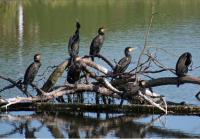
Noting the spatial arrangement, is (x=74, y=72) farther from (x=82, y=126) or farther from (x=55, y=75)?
(x=82, y=126)

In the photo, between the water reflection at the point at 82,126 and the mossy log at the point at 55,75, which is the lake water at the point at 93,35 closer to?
the water reflection at the point at 82,126

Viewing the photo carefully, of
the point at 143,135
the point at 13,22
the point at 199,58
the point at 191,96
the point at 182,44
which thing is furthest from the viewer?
the point at 13,22

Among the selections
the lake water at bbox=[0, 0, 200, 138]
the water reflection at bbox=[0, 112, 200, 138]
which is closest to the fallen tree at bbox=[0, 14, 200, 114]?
the water reflection at bbox=[0, 112, 200, 138]

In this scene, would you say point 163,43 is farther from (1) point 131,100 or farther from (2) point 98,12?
(2) point 98,12

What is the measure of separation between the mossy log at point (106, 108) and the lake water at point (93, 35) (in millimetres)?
157

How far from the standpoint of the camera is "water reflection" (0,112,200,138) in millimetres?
14766

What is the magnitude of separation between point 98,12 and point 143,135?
36882 mm

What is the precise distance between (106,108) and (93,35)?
70.2 ft

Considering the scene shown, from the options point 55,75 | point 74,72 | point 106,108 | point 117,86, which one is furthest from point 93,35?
point 106,108

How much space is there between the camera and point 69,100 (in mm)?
17375

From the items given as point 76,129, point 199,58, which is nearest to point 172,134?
point 76,129

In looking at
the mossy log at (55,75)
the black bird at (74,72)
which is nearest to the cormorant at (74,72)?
the black bird at (74,72)

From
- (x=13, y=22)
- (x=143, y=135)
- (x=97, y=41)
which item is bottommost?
(x=143, y=135)

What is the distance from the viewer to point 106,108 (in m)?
16.2
